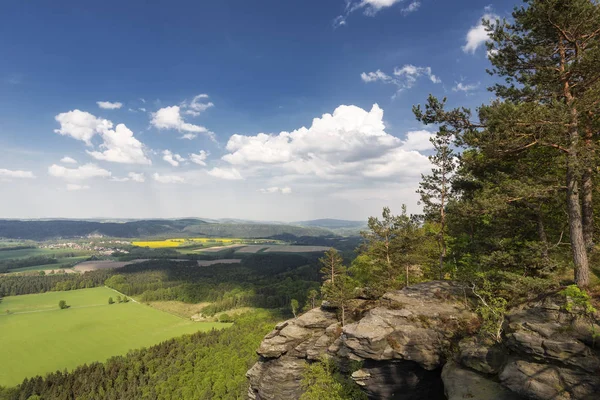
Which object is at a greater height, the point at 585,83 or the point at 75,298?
the point at 585,83

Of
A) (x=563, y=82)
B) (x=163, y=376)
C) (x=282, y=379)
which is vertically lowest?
(x=163, y=376)

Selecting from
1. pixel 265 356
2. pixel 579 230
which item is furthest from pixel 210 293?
pixel 579 230

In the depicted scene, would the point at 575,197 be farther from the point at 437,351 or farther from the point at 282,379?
the point at 282,379

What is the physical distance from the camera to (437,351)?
60.0ft

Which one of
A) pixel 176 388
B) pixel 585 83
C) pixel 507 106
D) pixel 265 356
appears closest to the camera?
pixel 507 106

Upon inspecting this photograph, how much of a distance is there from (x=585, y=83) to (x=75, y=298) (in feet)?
699

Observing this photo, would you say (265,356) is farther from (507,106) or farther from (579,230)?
(507,106)

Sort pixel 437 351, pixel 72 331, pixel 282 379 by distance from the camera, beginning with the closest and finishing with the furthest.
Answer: pixel 437 351, pixel 282 379, pixel 72 331

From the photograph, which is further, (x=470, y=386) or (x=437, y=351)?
(x=437, y=351)

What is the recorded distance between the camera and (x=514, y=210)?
19.3 meters

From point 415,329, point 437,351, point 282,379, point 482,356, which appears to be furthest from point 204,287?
point 482,356

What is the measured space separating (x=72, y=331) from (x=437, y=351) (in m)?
137

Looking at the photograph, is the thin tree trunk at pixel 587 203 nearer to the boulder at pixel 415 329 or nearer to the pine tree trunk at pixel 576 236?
the pine tree trunk at pixel 576 236

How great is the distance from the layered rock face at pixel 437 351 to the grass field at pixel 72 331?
3518 inches
